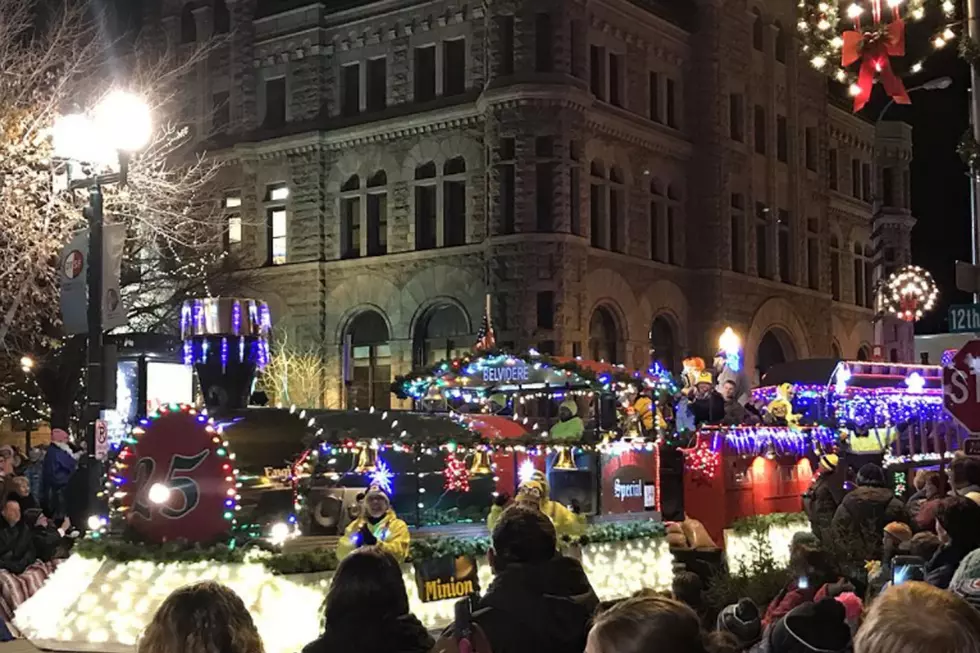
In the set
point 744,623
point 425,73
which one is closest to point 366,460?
point 744,623

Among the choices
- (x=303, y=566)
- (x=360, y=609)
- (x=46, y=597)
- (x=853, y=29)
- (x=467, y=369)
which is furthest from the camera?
(x=467, y=369)

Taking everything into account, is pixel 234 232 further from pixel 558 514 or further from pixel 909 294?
pixel 558 514

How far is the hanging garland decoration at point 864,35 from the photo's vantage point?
8203 millimetres

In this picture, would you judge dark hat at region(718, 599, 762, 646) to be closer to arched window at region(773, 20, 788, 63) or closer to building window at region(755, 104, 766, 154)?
building window at region(755, 104, 766, 154)

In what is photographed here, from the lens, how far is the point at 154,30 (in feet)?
137

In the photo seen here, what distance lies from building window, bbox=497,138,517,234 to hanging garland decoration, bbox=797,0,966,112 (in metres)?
24.1

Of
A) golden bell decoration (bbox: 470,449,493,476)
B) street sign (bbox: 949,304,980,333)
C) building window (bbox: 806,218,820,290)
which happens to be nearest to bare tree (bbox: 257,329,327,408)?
building window (bbox: 806,218,820,290)

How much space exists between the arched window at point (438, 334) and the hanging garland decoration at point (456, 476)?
20.6 metres

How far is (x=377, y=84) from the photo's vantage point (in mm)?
37906

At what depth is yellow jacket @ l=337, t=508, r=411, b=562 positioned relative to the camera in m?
10.0

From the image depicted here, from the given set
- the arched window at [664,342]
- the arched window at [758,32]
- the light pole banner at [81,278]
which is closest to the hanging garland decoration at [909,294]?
the arched window at [664,342]

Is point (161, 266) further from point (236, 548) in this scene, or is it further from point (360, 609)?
point (360, 609)

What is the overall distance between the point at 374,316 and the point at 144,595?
26.9 m

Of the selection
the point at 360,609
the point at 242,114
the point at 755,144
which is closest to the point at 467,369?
the point at 360,609
